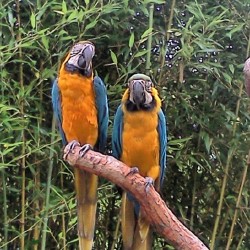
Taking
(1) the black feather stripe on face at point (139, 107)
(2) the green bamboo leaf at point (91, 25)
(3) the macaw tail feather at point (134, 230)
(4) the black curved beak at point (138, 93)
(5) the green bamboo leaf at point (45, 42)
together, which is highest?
(2) the green bamboo leaf at point (91, 25)

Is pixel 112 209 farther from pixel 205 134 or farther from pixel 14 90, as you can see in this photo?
pixel 14 90

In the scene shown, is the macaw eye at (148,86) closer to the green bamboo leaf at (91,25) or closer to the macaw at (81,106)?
the macaw at (81,106)

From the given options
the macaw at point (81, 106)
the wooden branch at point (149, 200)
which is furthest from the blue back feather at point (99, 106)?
the wooden branch at point (149, 200)

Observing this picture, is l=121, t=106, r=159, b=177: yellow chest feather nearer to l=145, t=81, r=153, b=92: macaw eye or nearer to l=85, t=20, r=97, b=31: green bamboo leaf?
l=145, t=81, r=153, b=92: macaw eye

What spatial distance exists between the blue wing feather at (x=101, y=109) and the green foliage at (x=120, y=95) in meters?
0.22

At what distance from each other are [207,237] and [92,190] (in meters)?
0.75

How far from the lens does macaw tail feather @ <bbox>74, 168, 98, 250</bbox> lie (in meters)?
1.59

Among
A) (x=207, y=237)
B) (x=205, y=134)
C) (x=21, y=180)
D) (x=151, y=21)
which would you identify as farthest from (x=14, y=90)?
(x=207, y=237)

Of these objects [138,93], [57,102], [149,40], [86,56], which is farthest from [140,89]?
[149,40]

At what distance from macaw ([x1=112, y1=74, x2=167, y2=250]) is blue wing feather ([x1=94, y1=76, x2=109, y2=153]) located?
3cm

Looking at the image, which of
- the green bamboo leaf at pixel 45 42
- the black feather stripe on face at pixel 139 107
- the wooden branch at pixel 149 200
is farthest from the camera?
the green bamboo leaf at pixel 45 42

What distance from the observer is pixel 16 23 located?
2.00 metres

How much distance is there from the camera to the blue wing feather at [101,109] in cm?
171

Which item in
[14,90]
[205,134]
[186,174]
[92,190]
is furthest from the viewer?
[186,174]
